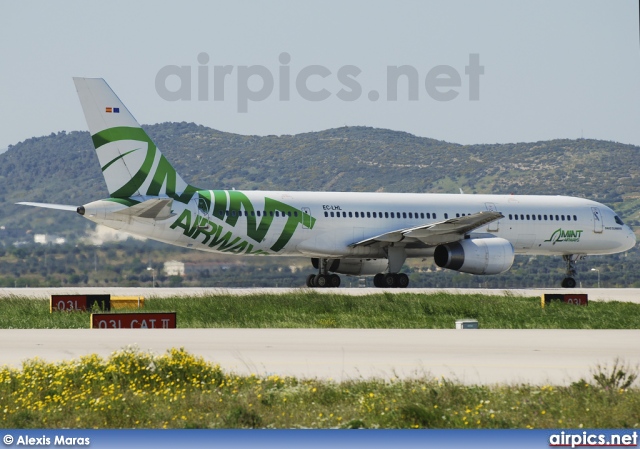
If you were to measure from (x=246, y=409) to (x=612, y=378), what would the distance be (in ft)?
16.4

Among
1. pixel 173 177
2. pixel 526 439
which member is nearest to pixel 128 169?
pixel 173 177

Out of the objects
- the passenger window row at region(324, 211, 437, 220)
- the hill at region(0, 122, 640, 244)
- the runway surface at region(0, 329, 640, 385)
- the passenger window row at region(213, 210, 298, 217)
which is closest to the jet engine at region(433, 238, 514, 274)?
the passenger window row at region(324, 211, 437, 220)

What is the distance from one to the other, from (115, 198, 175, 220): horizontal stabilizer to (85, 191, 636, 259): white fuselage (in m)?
0.26

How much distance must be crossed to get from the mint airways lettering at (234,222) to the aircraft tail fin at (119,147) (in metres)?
0.90

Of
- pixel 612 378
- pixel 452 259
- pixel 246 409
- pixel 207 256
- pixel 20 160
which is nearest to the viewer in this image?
pixel 246 409

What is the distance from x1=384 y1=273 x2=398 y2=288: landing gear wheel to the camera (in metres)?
45.8

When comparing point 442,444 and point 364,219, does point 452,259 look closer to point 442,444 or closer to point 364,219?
point 364,219

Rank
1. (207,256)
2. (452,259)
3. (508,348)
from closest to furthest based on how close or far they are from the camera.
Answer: (508,348) < (452,259) < (207,256)

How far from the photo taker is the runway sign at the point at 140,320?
84.4 feet

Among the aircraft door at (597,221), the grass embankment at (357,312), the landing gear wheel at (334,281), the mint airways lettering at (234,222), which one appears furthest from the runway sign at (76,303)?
the aircraft door at (597,221)

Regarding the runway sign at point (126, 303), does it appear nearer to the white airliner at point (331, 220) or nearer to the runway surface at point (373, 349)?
the white airliner at point (331, 220)

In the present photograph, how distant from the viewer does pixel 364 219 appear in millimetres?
45938

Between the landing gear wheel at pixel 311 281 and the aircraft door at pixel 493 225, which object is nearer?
the aircraft door at pixel 493 225

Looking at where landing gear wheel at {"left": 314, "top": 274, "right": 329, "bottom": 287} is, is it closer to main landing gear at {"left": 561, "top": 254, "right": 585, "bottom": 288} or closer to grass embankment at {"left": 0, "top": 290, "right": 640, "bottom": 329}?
grass embankment at {"left": 0, "top": 290, "right": 640, "bottom": 329}
